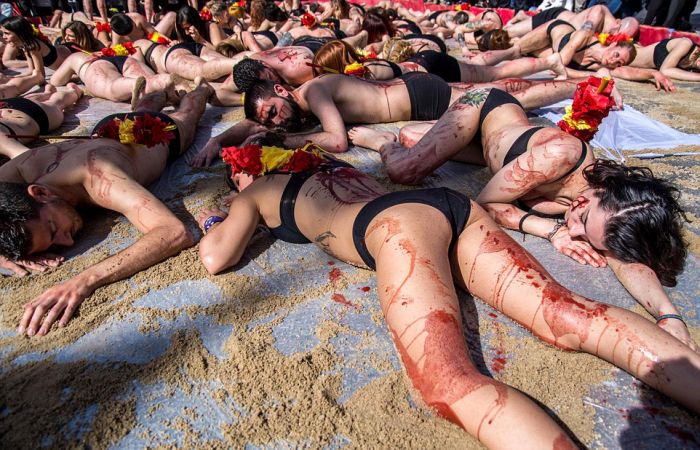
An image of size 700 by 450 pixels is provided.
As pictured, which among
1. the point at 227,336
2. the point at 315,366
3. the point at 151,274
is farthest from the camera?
the point at 151,274

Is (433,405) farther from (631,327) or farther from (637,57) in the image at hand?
(637,57)

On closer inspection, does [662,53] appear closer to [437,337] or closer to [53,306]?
[437,337]

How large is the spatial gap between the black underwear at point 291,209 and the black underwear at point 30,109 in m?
2.76

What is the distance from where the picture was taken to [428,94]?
12.0ft

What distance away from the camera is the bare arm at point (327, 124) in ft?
10.3

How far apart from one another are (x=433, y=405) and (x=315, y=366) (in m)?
0.47

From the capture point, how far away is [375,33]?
6.78m

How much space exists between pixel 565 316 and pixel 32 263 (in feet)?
7.99

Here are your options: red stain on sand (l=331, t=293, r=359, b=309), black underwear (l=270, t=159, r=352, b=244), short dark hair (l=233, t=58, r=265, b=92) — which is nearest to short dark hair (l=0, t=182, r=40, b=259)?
black underwear (l=270, t=159, r=352, b=244)

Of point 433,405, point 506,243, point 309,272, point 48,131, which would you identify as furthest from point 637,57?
point 48,131

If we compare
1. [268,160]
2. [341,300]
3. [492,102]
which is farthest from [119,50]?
[341,300]

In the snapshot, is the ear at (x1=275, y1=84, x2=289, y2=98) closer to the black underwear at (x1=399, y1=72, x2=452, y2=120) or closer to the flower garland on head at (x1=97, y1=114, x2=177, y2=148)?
the flower garland on head at (x1=97, y1=114, x2=177, y2=148)

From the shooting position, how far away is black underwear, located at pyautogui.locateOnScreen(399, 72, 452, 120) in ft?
12.0

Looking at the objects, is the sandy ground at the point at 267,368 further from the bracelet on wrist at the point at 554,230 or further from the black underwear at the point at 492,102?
the black underwear at the point at 492,102
